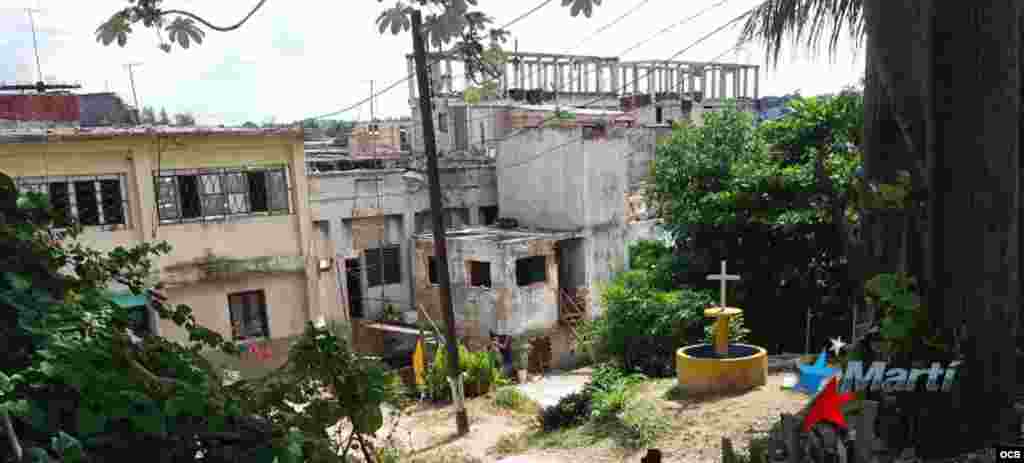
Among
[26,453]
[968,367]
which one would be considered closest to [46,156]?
[26,453]

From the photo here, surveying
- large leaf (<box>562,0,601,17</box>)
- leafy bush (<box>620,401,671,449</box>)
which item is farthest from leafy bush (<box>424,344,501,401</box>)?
large leaf (<box>562,0,601,17</box>)

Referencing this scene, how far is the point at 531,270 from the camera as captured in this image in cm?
2144

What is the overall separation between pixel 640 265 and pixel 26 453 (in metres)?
16.4

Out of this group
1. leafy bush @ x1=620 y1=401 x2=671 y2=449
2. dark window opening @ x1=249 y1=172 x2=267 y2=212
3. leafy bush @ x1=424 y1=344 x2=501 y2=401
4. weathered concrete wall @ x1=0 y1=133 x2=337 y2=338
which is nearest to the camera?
leafy bush @ x1=620 y1=401 x2=671 y2=449

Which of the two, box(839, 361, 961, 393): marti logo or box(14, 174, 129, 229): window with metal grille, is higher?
box(14, 174, 129, 229): window with metal grille

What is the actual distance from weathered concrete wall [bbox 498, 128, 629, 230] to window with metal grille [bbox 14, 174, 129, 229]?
11677 millimetres

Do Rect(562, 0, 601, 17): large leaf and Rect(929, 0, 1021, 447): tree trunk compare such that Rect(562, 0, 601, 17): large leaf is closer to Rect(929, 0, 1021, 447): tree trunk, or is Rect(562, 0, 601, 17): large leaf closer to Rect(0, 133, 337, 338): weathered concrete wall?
Rect(929, 0, 1021, 447): tree trunk

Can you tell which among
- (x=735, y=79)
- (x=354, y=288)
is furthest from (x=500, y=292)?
(x=735, y=79)

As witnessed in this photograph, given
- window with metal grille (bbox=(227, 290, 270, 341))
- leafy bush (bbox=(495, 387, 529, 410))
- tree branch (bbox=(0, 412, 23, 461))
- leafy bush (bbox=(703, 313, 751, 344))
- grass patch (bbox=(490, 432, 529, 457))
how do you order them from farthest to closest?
window with metal grille (bbox=(227, 290, 270, 341))
leafy bush (bbox=(495, 387, 529, 410))
leafy bush (bbox=(703, 313, 751, 344))
grass patch (bbox=(490, 432, 529, 457))
tree branch (bbox=(0, 412, 23, 461))

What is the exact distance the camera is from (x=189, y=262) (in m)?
15.8

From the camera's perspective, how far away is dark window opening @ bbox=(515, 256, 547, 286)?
2128 centimetres

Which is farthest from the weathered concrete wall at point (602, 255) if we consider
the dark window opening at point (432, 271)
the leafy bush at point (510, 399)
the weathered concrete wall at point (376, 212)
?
the leafy bush at point (510, 399)

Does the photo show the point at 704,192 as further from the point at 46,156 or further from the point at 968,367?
the point at 46,156

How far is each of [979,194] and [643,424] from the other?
5557mm
